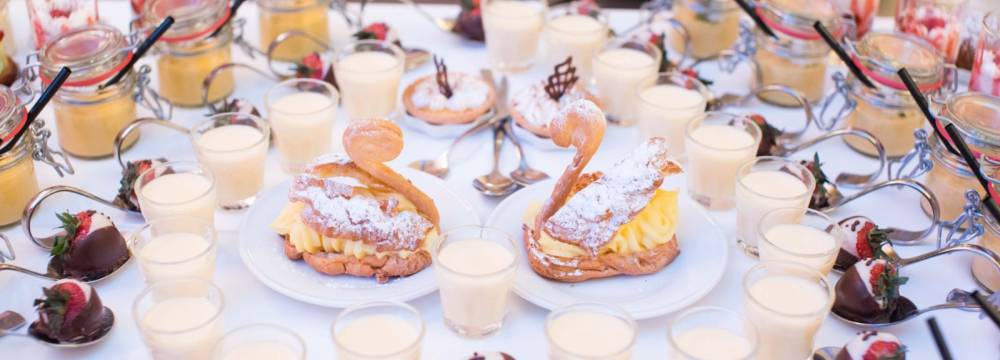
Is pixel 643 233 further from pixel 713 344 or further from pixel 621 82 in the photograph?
pixel 621 82

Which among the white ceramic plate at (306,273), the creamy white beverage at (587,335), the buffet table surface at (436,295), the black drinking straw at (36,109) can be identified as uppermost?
the black drinking straw at (36,109)

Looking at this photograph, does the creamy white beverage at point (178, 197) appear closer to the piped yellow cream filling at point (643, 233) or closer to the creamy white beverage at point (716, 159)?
the piped yellow cream filling at point (643, 233)

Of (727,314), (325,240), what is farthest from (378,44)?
(727,314)

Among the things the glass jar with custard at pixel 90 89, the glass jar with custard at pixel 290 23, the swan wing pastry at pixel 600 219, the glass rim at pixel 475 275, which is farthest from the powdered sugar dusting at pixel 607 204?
the glass jar with custard at pixel 290 23

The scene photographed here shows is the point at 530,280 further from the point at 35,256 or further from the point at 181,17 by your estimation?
the point at 181,17

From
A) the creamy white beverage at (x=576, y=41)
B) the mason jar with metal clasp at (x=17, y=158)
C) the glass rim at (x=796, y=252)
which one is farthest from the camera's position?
the creamy white beverage at (x=576, y=41)

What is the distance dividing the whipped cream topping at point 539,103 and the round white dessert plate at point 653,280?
1.42 ft

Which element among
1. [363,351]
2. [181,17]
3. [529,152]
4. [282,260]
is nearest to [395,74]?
[529,152]

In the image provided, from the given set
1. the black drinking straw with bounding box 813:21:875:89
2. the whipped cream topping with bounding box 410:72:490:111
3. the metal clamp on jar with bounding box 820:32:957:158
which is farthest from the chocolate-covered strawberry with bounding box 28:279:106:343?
the metal clamp on jar with bounding box 820:32:957:158

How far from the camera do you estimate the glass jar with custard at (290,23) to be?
131 inches

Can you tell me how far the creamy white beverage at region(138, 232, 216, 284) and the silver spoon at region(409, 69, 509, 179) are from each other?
2.34 feet

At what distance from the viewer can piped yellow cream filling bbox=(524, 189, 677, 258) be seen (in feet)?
7.43

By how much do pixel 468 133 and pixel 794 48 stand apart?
1057 millimetres

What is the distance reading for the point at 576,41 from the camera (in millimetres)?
3230
